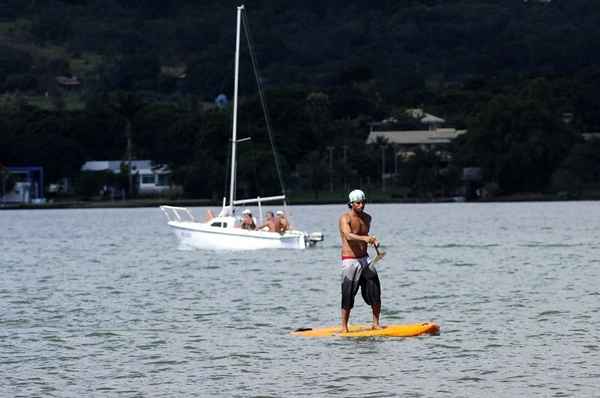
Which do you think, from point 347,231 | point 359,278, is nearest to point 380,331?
point 359,278

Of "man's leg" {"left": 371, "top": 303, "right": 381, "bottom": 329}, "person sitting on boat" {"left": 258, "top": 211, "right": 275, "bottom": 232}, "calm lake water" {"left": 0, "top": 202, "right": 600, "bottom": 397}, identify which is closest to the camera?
"calm lake water" {"left": 0, "top": 202, "right": 600, "bottom": 397}

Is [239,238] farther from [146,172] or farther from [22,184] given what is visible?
[146,172]

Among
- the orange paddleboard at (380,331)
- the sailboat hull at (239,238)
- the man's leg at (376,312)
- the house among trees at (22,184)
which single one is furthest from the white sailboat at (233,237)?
the house among trees at (22,184)

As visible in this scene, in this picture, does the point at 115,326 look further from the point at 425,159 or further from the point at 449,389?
the point at 425,159

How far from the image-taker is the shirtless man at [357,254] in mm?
29438

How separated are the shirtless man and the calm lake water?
928 millimetres

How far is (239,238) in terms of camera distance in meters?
64.8

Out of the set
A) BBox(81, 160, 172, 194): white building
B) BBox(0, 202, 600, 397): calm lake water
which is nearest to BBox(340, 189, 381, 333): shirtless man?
BBox(0, 202, 600, 397): calm lake water

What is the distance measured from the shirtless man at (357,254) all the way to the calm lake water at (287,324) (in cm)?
93

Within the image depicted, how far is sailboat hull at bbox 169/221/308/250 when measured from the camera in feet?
210

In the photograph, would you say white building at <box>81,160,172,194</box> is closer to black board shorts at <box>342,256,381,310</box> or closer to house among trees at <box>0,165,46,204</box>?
house among trees at <box>0,165,46,204</box>

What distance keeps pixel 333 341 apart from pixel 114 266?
32009 millimetres

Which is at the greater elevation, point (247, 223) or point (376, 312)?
point (247, 223)

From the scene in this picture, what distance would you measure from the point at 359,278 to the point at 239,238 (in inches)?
1369
